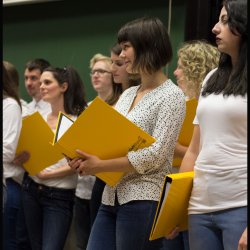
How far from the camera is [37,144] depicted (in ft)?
12.5

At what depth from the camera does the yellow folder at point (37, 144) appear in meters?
3.74

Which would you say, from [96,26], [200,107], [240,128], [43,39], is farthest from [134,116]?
[43,39]

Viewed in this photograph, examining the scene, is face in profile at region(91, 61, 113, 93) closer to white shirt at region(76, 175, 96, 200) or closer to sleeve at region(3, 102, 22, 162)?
white shirt at region(76, 175, 96, 200)

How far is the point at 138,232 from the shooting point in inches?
99.7

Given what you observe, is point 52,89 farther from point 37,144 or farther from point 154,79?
point 154,79

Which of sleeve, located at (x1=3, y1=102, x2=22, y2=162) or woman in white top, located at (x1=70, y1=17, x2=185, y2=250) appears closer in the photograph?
woman in white top, located at (x1=70, y1=17, x2=185, y2=250)

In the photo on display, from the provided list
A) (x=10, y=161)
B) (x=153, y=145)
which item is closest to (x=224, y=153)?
(x=153, y=145)

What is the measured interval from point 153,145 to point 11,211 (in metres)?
1.89

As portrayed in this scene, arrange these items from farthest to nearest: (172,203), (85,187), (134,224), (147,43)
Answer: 1. (85,187)
2. (147,43)
3. (134,224)
4. (172,203)

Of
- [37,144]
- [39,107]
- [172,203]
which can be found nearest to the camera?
[172,203]

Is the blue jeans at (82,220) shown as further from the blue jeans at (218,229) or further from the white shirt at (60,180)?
the blue jeans at (218,229)

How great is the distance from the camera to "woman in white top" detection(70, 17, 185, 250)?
8.35ft

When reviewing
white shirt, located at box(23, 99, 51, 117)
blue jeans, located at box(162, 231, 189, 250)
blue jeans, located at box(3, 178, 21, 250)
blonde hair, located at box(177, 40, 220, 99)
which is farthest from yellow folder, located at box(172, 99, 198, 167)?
white shirt, located at box(23, 99, 51, 117)

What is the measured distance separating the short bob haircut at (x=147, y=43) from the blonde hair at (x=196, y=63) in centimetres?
58
